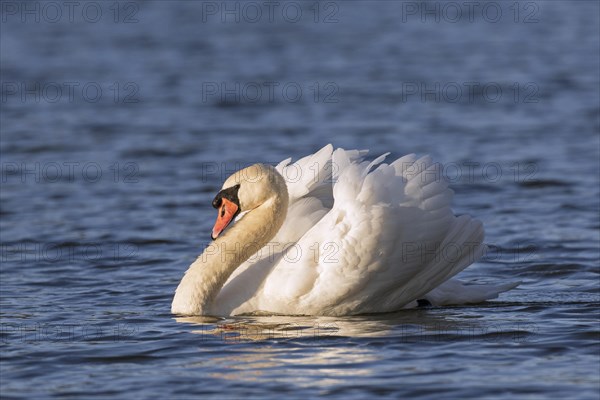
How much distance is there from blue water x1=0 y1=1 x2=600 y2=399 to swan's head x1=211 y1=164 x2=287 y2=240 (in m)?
0.82

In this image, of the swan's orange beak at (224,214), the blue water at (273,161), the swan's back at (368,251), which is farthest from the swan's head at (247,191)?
the blue water at (273,161)

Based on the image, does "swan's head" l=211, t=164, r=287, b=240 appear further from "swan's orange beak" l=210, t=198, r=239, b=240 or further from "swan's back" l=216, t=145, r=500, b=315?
"swan's back" l=216, t=145, r=500, b=315

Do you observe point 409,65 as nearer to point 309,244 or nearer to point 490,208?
point 490,208

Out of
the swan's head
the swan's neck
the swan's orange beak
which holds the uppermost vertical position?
the swan's head

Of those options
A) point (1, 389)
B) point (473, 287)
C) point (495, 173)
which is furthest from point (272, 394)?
point (495, 173)

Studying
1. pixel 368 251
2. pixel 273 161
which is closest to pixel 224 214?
pixel 368 251

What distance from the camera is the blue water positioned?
8.21 meters

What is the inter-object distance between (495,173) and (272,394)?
868 centimetres

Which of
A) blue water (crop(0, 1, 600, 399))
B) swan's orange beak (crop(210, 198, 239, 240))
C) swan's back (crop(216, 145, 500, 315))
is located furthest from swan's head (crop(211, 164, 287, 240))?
blue water (crop(0, 1, 600, 399))

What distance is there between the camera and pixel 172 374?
8.06 metres

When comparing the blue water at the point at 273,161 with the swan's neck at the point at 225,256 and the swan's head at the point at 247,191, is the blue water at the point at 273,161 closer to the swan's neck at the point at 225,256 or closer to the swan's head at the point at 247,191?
the swan's neck at the point at 225,256

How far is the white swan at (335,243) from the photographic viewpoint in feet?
30.0

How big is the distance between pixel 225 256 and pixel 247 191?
0.52 meters

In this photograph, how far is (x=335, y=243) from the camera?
9102 mm
